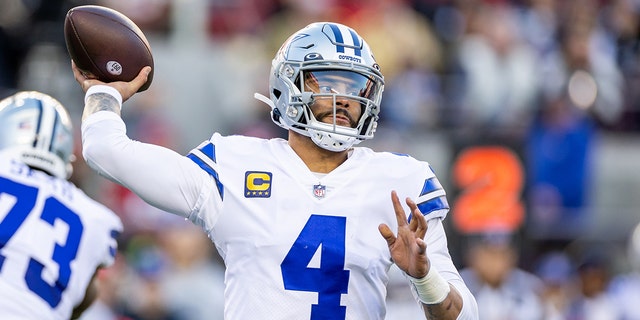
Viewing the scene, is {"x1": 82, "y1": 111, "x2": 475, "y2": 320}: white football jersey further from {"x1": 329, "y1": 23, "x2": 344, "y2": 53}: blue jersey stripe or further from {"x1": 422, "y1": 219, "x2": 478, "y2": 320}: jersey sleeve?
{"x1": 329, "y1": 23, "x2": 344, "y2": 53}: blue jersey stripe

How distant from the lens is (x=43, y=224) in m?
4.73

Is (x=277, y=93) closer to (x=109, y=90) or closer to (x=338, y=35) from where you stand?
(x=338, y=35)

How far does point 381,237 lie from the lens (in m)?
3.96

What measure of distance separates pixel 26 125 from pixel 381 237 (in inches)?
74.0

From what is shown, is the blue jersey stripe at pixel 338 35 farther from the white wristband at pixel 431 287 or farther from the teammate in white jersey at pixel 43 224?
the teammate in white jersey at pixel 43 224

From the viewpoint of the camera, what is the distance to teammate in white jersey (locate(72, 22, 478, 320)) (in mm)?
3822

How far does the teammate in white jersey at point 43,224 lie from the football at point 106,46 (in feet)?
2.75

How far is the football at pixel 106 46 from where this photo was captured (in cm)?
407

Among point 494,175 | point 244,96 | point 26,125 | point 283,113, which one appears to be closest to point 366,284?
point 283,113

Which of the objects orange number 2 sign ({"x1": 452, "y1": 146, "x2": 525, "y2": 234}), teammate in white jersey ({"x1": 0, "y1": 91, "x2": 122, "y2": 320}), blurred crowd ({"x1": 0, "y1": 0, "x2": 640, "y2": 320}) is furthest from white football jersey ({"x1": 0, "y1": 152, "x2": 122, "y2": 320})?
orange number 2 sign ({"x1": 452, "y1": 146, "x2": 525, "y2": 234})

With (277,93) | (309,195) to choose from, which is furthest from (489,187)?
(309,195)

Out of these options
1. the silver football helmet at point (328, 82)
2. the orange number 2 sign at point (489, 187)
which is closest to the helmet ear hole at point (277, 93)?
the silver football helmet at point (328, 82)

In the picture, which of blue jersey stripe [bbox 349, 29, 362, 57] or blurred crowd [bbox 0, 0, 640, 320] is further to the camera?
blurred crowd [bbox 0, 0, 640, 320]

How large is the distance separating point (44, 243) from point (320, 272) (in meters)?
1.35
